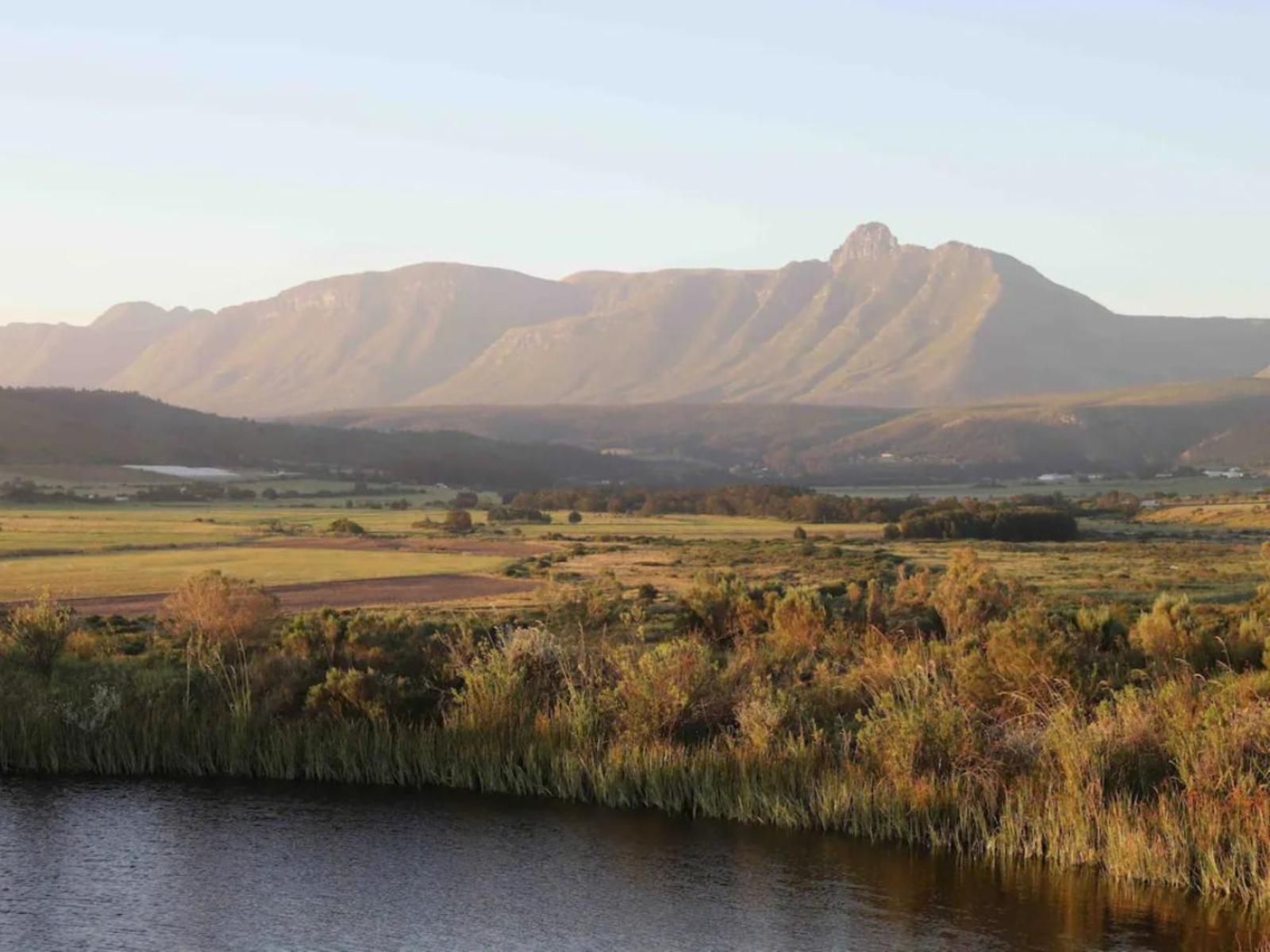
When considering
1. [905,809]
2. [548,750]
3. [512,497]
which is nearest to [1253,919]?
[905,809]

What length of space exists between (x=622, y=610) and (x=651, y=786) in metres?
13.4

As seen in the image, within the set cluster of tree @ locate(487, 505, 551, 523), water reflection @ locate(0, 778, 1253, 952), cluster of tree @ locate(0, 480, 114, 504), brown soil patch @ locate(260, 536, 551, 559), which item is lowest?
water reflection @ locate(0, 778, 1253, 952)

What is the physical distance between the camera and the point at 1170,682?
2081 centimetres

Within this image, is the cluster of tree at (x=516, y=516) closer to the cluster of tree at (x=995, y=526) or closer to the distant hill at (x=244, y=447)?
the cluster of tree at (x=995, y=526)

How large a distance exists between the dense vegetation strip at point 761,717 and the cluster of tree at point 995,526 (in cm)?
3972

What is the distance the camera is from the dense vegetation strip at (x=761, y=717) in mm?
18688

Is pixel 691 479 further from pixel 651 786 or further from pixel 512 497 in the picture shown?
pixel 651 786

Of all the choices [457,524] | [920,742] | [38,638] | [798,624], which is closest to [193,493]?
[457,524]

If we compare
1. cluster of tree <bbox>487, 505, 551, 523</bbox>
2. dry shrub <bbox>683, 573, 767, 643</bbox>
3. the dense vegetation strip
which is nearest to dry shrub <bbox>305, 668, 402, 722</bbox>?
the dense vegetation strip

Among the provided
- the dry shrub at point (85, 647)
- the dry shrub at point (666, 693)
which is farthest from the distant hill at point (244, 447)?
the dry shrub at point (666, 693)

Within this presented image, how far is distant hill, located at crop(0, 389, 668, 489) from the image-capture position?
406 ft

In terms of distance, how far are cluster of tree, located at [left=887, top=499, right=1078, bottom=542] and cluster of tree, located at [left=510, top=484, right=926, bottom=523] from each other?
10.4 m

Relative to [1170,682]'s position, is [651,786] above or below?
below

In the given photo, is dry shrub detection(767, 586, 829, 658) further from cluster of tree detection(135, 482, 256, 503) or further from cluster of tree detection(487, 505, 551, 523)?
cluster of tree detection(135, 482, 256, 503)
